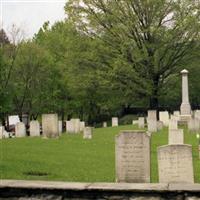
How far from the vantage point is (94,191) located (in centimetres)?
749

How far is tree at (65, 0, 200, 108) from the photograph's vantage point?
4647 centimetres

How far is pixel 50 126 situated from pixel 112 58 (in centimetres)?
2019

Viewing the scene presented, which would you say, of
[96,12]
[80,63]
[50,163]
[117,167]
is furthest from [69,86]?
[117,167]

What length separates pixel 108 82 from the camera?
155 ft

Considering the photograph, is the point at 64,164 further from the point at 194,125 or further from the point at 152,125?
the point at 194,125

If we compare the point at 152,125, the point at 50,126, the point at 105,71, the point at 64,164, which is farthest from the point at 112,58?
the point at 64,164

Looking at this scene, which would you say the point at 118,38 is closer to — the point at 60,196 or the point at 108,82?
the point at 108,82

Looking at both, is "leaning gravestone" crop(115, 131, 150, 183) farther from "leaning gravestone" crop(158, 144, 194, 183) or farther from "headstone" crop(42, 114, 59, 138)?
"headstone" crop(42, 114, 59, 138)

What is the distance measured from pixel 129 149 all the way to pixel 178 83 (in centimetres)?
4376

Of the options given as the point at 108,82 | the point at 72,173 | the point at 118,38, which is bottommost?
the point at 72,173

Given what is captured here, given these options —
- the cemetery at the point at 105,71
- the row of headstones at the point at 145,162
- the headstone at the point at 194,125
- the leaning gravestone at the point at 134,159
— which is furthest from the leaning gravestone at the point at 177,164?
the headstone at the point at 194,125

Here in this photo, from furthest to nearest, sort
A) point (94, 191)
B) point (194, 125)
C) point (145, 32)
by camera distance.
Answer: point (145, 32), point (194, 125), point (94, 191)

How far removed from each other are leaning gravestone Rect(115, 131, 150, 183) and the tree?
3370cm

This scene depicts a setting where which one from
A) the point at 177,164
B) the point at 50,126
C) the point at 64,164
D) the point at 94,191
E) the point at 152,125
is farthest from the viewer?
the point at 152,125
